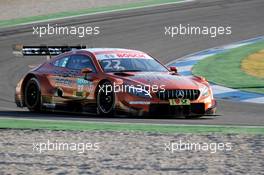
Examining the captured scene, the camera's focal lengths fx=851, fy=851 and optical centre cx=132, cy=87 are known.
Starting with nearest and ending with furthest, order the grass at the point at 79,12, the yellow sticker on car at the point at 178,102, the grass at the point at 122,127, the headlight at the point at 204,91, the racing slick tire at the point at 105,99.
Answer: the grass at the point at 122,127 < the yellow sticker on car at the point at 178,102 < the racing slick tire at the point at 105,99 < the headlight at the point at 204,91 < the grass at the point at 79,12

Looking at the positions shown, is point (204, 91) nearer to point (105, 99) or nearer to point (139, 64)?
point (139, 64)

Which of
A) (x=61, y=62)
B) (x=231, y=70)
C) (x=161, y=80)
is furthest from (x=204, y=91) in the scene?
(x=231, y=70)

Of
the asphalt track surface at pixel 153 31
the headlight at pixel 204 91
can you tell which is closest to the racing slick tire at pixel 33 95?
the asphalt track surface at pixel 153 31

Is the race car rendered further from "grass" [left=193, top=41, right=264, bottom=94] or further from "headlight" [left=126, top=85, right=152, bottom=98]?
"grass" [left=193, top=41, right=264, bottom=94]

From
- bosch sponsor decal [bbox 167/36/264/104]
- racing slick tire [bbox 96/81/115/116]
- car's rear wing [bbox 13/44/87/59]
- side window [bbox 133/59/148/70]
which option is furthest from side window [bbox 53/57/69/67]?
bosch sponsor decal [bbox 167/36/264/104]

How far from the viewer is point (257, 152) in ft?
28.5

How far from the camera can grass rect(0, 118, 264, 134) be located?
1056 centimetres

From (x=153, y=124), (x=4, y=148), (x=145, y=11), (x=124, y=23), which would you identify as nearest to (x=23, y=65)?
(x=124, y=23)

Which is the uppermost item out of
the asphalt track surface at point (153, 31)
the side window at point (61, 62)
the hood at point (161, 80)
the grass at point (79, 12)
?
the grass at point (79, 12)

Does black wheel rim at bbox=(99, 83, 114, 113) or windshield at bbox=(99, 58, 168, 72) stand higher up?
windshield at bbox=(99, 58, 168, 72)

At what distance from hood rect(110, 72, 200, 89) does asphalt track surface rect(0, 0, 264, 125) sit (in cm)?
410

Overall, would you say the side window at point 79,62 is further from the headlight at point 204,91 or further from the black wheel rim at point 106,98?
the headlight at point 204,91

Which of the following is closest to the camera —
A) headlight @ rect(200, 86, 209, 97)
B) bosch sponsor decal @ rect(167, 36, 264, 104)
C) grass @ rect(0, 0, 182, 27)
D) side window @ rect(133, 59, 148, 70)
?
headlight @ rect(200, 86, 209, 97)

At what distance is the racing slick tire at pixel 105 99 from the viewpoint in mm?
12758
